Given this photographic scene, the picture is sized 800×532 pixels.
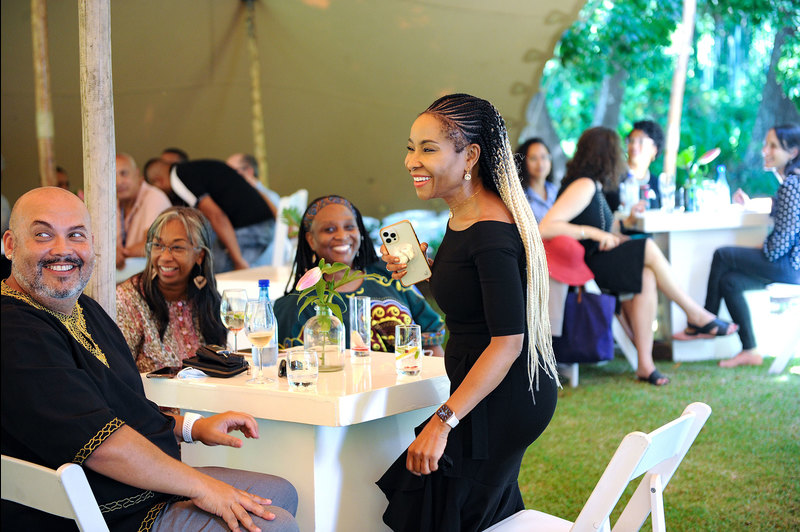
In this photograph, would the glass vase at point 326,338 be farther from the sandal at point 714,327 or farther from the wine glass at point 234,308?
the sandal at point 714,327

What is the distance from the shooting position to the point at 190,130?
9859mm

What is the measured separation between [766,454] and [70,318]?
322 cm

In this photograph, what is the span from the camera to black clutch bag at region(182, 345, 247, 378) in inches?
94.7

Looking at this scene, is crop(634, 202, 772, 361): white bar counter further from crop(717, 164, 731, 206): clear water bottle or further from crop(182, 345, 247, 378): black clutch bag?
crop(182, 345, 247, 378): black clutch bag

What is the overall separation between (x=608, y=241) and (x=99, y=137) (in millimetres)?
3461

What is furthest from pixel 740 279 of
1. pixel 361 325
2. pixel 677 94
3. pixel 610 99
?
pixel 610 99

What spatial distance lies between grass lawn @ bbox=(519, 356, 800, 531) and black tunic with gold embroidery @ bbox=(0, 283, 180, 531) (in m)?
1.92

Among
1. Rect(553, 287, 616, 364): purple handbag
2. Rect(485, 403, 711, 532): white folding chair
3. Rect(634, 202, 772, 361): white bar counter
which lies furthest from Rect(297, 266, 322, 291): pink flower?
Rect(634, 202, 772, 361): white bar counter

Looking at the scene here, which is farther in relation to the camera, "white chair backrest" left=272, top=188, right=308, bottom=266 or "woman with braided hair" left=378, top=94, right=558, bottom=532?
"white chair backrest" left=272, top=188, right=308, bottom=266

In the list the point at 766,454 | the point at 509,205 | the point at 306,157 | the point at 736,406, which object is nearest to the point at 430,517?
the point at 509,205

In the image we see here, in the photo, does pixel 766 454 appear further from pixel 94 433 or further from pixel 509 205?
pixel 94 433

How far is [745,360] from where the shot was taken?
17.9ft

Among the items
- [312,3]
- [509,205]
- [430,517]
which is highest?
[312,3]

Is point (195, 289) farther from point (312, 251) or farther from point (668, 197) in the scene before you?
point (668, 197)
